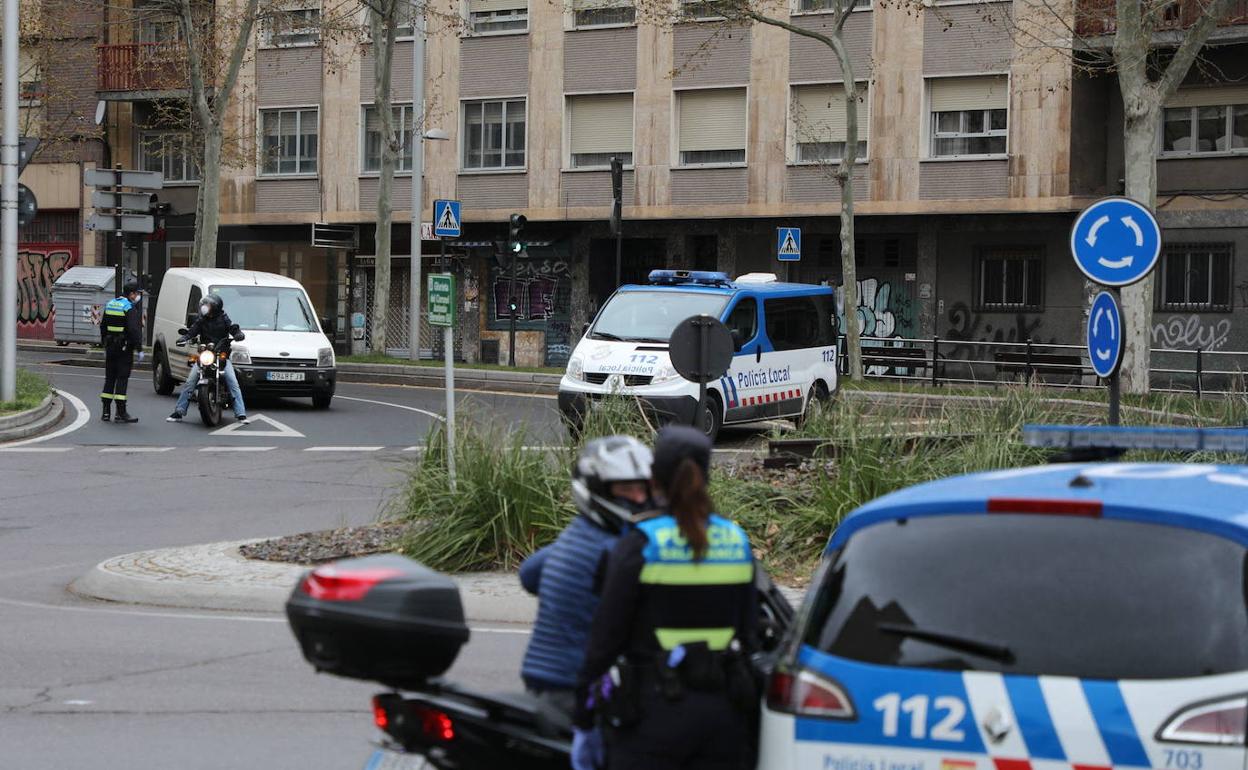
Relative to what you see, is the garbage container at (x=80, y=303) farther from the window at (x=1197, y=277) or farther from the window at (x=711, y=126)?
the window at (x=1197, y=277)

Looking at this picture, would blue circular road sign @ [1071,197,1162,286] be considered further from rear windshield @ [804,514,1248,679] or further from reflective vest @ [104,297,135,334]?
reflective vest @ [104,297,135,334]

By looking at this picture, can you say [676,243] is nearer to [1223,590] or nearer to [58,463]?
[58,463]

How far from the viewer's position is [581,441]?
479 inches

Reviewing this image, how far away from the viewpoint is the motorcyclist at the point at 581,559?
4527mm

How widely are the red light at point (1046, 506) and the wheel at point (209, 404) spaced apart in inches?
756

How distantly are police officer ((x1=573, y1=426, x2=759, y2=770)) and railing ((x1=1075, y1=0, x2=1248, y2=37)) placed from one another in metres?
27.3

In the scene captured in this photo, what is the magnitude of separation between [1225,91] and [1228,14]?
188cm

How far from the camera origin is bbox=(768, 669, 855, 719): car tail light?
4.02m

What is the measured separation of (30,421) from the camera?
22.1 metres

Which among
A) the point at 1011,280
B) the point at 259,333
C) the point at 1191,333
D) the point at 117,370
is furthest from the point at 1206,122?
the point at 117,370

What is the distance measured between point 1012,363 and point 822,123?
740 centimetres

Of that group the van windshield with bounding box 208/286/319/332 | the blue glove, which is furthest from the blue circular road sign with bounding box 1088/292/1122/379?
the van windshield with bounding box 208/286/319/332

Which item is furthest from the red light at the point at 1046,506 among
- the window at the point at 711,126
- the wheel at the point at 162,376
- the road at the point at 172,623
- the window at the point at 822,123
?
the window at the point at 711,126

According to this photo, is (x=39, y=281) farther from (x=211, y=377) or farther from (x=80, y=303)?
(x=211, y=377)
